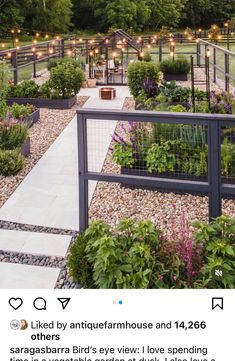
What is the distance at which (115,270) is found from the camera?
10.3 ft

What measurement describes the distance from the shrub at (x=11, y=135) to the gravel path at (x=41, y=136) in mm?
302

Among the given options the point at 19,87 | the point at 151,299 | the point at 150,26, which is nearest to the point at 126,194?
the point at 151,299

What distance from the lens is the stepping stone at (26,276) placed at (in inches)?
147

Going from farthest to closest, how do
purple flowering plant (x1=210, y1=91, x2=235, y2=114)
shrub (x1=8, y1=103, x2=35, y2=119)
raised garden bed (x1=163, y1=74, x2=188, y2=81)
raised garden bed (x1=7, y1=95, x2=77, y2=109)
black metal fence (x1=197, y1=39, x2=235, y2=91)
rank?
raised garden bed (x1=163, y1=74, x2=188, y2=81) < raised garden bed (x1=7, y1=95, x2=77, y2=109) < black metal fence (x1=197, y1=39, x2=235, y2=91) < shrub (x1=8, y1=103, x2=35, y2=119) < purple flowering plant (x1=210, y1=91, x2=235, y2=114)

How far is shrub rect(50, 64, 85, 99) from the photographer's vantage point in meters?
10.4

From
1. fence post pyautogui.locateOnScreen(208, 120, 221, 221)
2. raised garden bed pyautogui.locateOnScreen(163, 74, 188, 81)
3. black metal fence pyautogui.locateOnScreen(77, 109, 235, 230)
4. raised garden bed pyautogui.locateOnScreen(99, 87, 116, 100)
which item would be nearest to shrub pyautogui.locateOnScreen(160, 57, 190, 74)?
raised garden bed pyautogui.locateOnScreen(163, 74, 188, 81)

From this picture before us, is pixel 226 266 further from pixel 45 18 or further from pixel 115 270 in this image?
pixel 45 18

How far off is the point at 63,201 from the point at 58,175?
910 mm

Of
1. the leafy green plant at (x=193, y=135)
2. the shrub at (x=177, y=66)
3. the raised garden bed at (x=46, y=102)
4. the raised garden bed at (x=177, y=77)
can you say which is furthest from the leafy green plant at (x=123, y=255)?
the shrub at (x=177, y=66)

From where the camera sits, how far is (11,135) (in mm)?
6562

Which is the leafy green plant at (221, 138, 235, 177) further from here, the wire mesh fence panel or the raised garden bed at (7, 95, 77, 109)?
the raised garden bed at (7, 95, 77, 109)

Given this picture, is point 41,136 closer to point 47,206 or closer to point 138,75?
point 47,206

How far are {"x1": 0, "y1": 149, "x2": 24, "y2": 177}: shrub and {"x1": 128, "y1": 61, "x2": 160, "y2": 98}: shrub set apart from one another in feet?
15.7

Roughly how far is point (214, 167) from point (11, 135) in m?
3.53
